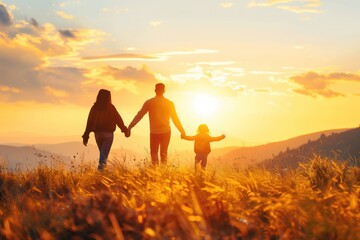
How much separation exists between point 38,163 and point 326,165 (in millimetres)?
5986

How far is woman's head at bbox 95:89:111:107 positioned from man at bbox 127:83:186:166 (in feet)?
3.03

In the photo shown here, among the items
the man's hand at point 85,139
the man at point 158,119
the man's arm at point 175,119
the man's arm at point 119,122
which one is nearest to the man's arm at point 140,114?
the man at point 158,119

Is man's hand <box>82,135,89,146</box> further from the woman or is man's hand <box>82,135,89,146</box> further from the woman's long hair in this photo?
the woman's long hair

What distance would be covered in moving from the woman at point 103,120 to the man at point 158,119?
613 millimetres

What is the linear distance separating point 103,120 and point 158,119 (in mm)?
1378

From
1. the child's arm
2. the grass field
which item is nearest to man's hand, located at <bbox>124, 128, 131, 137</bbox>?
the child's arm

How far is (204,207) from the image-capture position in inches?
229

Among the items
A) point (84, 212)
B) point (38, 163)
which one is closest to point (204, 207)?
point (84, 212)

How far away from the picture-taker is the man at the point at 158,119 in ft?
44.3

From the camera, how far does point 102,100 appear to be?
13508mm

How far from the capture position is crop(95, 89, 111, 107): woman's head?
13.5m

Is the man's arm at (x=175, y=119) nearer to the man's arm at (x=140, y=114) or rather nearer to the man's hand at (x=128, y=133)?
the man's arm at (x=140, y=114)

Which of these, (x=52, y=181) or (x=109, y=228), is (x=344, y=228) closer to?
(x=109, y=228)

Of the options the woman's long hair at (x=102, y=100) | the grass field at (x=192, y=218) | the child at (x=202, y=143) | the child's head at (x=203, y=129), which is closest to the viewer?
the grass field at (x=192, y=218)
